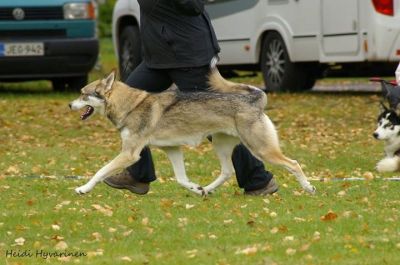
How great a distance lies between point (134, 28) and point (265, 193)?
10.3 metres

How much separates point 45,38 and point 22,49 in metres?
0.41

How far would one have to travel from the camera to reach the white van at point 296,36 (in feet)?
51.9

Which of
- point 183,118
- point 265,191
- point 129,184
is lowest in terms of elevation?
point 265,191

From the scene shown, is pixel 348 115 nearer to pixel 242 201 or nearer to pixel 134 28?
pixel 134 28

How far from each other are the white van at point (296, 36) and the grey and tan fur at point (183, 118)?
670cm

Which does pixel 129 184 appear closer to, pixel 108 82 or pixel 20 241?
pixel 108 82

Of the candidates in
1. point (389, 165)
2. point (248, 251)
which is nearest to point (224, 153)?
point (389, 165)

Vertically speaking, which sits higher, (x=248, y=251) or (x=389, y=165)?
(x=248, y=251)

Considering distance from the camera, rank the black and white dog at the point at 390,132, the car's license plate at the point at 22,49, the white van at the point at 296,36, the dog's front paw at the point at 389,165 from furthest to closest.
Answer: the car's license plate at the point at 22,49 < the white van at the point at 296,36 < the black and white dog at the point at 390,132 < the dog's front paw at the point at 389,165

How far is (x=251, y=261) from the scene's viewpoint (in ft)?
22.5

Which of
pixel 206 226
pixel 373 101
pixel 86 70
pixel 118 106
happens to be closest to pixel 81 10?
pixel 86 70

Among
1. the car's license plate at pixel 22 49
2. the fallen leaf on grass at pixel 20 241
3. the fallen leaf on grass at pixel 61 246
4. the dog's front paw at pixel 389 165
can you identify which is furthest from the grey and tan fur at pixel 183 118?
the car's license plate at pixel 22 49

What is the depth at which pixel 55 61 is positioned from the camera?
1797 cm

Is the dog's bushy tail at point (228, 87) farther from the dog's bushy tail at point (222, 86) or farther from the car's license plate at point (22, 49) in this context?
the car's license plate at point (22, 49)
